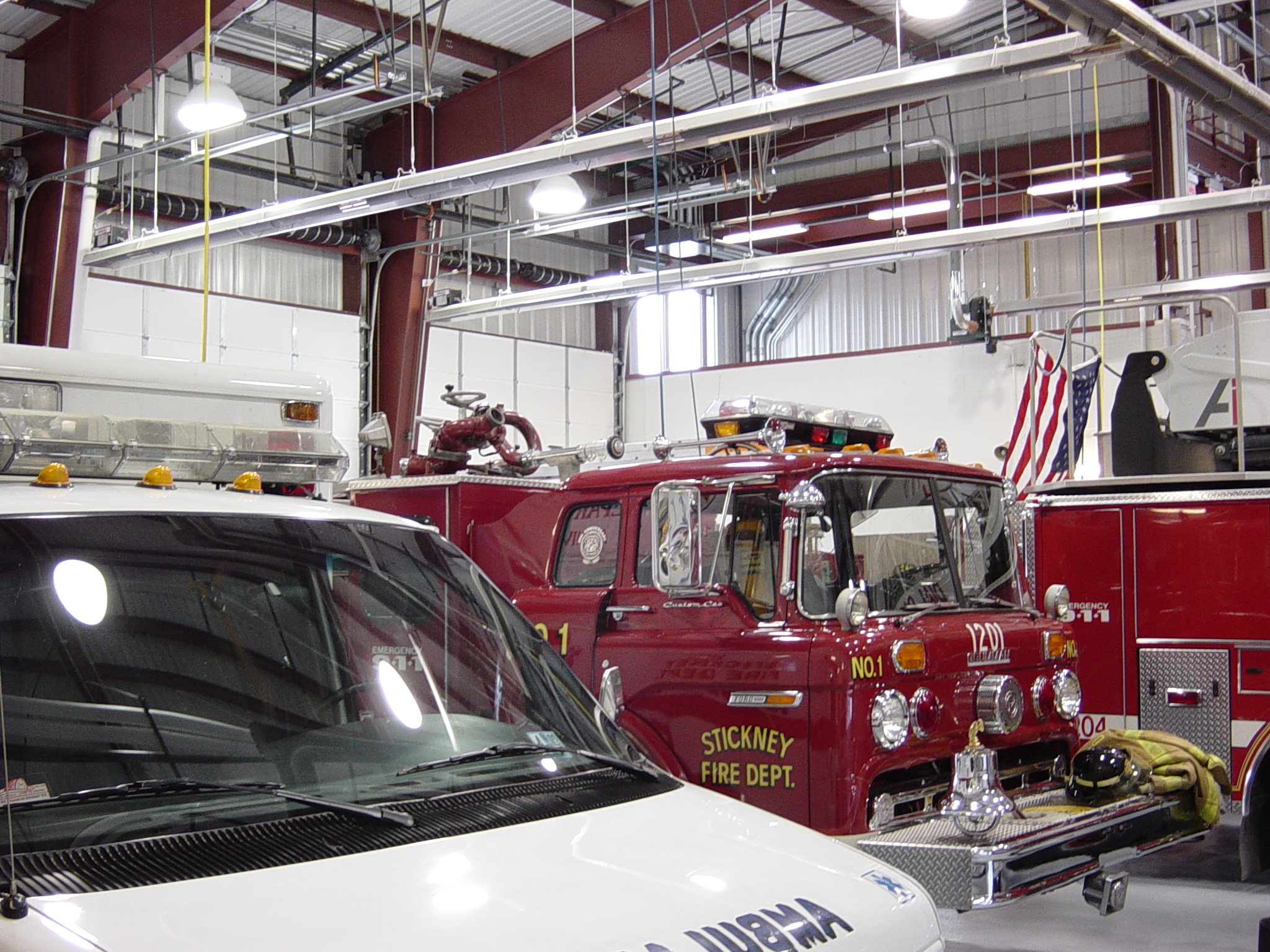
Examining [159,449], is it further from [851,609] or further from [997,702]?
[997,702]

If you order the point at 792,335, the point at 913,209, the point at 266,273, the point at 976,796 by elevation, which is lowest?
the point at 976,796

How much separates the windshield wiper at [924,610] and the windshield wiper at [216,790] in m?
3.23

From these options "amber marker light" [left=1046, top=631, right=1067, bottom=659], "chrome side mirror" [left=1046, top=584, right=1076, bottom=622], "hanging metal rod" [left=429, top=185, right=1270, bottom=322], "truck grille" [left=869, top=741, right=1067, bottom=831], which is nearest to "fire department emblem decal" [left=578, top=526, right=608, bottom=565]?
"truck grille" [left=869, top=741, right=1067, bottom=831]

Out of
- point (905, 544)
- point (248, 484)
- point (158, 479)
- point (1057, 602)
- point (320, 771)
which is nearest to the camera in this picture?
point (320, 771)

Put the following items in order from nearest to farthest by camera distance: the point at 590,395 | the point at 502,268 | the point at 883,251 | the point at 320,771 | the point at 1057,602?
the point at 320,771
the point at 1057,602
the point at 883,251
the point at 502,268
the point at 590,395

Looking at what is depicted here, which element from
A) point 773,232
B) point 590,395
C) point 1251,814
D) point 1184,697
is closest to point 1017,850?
point 1251,814

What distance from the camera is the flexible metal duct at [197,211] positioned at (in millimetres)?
19406

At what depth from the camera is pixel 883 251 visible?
14.9m

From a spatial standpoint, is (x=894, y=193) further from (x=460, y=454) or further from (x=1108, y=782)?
(x=1108, y=782)

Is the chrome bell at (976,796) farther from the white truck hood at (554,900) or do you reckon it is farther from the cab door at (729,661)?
the white truck hood at (554,900)

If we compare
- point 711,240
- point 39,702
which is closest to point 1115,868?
point 39,702

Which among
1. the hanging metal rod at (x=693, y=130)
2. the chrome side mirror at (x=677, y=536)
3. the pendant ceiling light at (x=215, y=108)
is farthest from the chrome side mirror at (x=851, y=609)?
the pendant ceiling light at (x=215, y=108)

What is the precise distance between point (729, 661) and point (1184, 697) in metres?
2.98

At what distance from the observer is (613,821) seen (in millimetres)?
2629
